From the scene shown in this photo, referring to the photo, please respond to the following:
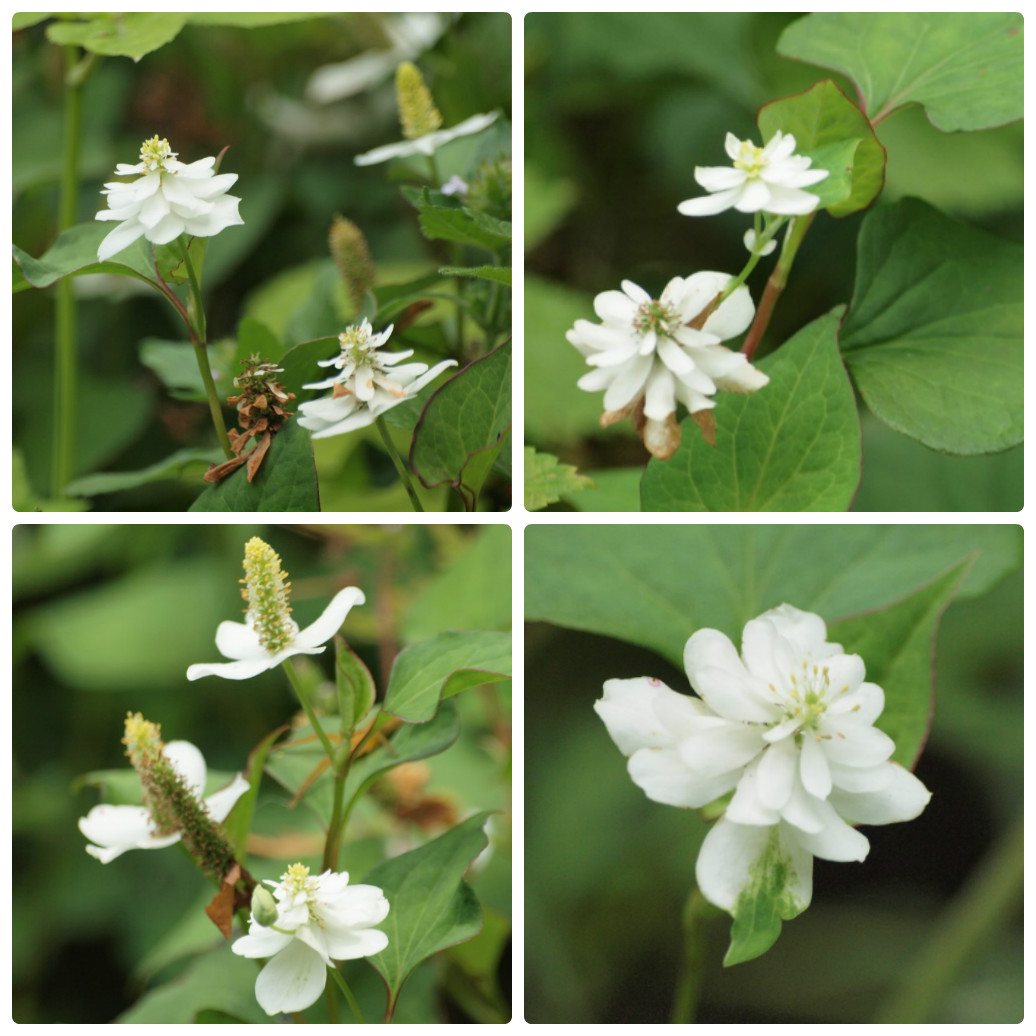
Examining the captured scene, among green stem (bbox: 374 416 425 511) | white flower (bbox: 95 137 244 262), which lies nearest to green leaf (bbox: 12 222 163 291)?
white flower (bbox: 95 137 244 262)

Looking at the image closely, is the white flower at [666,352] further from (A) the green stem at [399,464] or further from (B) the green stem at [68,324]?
(B) the green stem at [68,324]

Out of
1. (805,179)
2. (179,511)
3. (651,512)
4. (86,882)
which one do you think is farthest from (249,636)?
(86,882)

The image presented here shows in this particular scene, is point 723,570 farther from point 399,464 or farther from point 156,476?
point 156,476

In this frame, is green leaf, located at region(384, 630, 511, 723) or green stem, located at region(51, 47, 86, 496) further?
green stem, located at region(51, 47, 86, 496)

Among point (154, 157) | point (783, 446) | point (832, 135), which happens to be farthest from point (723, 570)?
point (154, 157)

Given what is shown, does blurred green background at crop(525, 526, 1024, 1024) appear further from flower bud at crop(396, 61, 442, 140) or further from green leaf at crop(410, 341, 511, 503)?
flower bud at crop(396, 61, 442, 140)

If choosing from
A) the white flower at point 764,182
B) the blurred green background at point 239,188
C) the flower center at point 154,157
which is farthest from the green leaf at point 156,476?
the white flower at point 764,182
